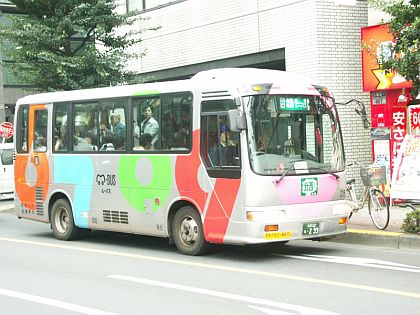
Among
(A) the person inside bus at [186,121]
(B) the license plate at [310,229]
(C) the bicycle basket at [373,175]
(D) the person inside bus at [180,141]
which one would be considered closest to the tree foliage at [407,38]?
(C) the bicycle basket at [373,175]

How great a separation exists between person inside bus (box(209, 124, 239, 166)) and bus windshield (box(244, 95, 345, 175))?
0.92 feet

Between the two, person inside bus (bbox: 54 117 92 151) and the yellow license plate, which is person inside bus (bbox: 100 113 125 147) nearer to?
person inside bus (bbox: 54 117 92 151)

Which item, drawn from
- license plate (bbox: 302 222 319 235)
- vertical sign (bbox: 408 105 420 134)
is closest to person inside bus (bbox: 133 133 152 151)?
license plate (bbox: 302 222 319 235)

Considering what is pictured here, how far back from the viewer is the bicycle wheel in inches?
454

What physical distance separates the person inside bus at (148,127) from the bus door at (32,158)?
2.75m

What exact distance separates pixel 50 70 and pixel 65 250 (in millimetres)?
7213

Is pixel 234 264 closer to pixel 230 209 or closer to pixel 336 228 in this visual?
pixel 230 209

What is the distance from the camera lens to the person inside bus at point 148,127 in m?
10.8

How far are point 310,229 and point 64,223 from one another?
5.34 meters

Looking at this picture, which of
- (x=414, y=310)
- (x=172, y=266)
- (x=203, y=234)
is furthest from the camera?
(x=203, y=234)

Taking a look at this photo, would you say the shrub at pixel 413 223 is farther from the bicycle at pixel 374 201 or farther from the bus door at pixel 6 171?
the bus door at pixel 6 171

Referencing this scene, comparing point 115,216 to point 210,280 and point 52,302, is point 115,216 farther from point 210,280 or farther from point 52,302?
point 52,302

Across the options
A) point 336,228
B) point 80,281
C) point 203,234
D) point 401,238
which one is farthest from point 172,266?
point 401,238

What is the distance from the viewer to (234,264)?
371 inches
